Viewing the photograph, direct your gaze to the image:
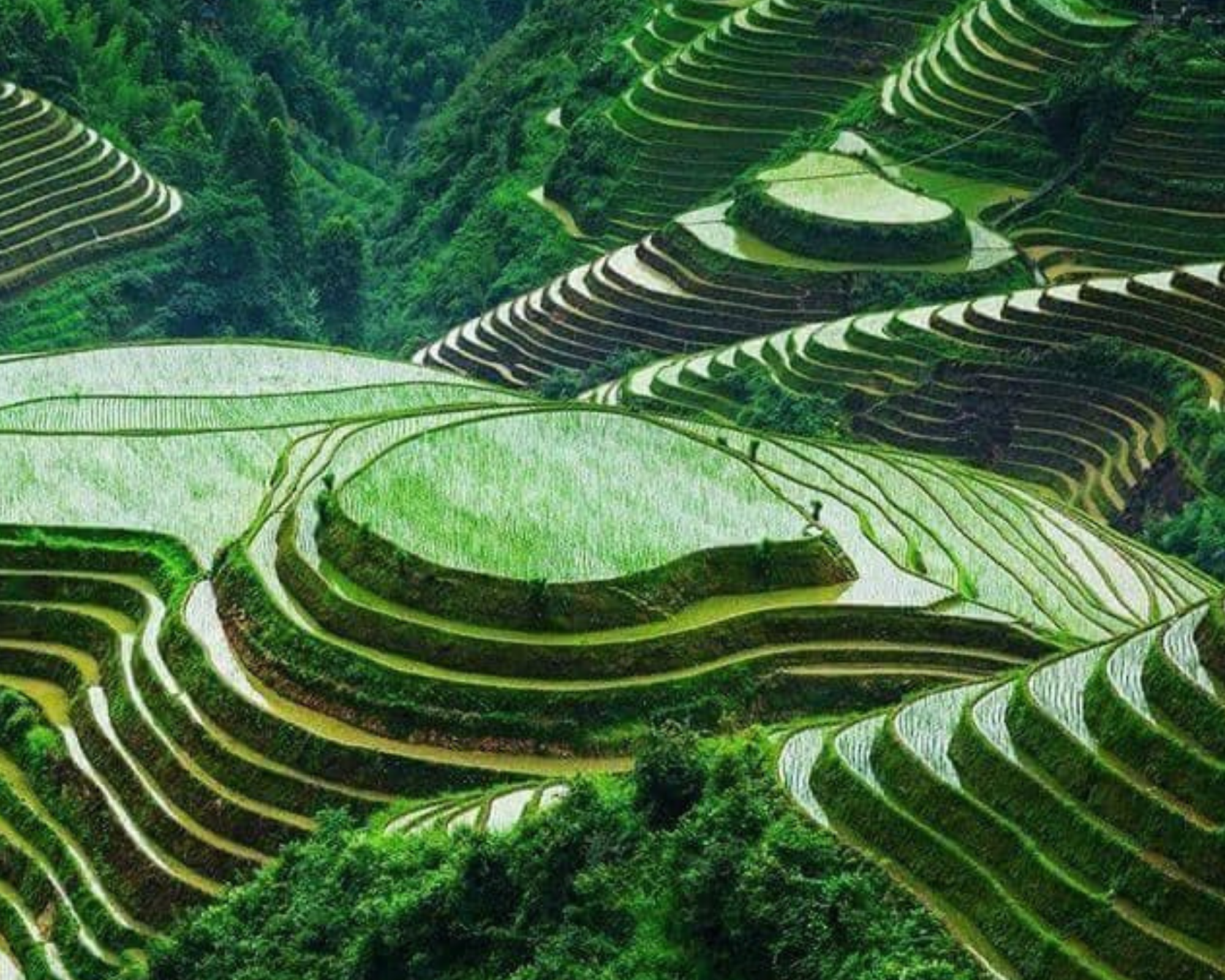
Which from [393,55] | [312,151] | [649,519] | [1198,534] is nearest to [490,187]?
[312,151]

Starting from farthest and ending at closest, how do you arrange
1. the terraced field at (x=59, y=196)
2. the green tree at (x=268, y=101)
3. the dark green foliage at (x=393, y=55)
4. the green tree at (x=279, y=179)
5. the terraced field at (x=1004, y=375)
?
the dark green foliage at (x=393, y=55) → the green tree at (x=268, y=101) → the green tree at (x=279, y=179) → the terraced field at (x=59, y=196) → the terraced field at (x=1004, y=375)

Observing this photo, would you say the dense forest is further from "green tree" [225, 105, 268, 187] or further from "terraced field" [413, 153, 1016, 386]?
"terraced field" [413, 153, 1016, 386]

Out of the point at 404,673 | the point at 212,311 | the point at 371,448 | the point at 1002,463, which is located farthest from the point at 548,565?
the point at 212,311

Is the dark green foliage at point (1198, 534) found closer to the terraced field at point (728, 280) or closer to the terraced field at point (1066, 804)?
the terraced field at point (728, 280)

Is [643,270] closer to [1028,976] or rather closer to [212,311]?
[212,311]

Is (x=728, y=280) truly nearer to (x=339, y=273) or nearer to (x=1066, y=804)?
(x=339, y=273)

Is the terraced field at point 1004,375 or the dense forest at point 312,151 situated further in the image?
the dense forest at point 312,151

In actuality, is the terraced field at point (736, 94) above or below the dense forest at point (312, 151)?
above

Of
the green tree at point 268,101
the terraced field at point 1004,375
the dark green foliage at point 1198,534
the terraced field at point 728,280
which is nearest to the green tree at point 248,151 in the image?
the green tree at point 268,101
